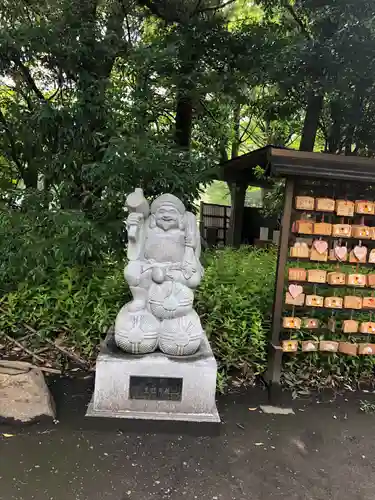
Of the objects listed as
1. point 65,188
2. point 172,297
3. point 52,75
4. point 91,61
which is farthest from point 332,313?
point 52,75

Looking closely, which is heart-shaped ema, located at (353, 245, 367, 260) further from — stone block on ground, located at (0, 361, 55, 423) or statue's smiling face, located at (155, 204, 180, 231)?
stone block on ground, located at (0, 361, 55, 423)

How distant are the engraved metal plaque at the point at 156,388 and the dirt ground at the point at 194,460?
0.84 ft

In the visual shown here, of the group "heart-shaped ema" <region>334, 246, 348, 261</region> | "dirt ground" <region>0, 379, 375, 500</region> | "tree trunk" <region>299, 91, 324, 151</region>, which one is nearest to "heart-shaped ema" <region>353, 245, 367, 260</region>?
"heart-shaped ema" <region>334, 246, 348, 261</region>

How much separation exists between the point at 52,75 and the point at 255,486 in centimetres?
526

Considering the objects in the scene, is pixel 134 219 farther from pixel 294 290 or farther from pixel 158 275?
pixel 294 290

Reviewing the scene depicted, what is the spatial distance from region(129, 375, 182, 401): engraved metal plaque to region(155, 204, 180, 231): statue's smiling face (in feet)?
4.13

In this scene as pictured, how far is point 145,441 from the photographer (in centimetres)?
306

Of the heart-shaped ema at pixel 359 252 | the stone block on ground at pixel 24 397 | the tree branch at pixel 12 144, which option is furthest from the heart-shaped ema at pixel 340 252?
the tree branch at pixel 12 144

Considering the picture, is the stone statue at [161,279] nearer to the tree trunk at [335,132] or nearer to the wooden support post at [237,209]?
the tree trunk at [335,132]

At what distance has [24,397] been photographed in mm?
3254

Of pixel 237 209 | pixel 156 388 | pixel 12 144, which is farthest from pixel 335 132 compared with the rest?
pixel 156 388

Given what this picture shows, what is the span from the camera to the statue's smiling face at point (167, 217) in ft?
11.6

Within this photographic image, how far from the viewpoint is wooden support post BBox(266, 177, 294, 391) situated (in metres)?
3.78

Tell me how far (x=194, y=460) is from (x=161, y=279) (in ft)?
4.57
